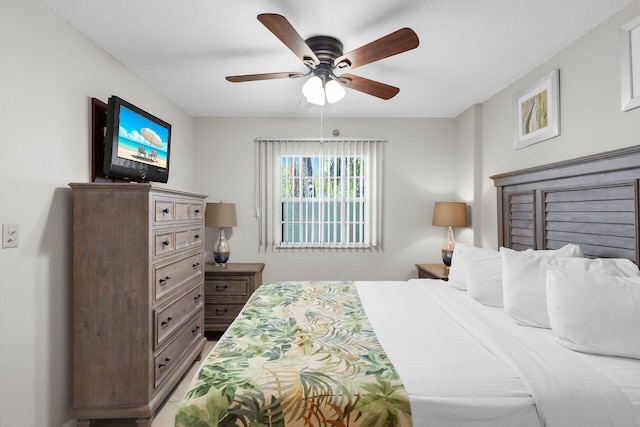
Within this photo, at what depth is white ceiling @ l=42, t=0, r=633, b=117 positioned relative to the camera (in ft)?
6.15

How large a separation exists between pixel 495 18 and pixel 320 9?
106 centimetres

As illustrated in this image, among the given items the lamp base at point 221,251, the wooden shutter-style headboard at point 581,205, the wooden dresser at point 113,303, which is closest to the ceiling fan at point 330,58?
the wooden dresser at point 113,303

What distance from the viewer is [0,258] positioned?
161 centimetres

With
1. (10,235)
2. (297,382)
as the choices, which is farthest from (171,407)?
(297,382)

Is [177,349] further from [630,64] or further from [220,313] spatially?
[630,64]

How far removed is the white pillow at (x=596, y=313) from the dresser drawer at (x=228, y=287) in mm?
2776

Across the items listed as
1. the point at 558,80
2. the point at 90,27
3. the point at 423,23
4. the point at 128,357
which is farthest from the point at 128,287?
the point at 558,80

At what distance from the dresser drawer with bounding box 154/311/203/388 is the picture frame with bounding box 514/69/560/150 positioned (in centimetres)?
320

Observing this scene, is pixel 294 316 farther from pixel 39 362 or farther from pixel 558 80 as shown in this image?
pixel 558 80

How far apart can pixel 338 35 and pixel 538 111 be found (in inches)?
67.7

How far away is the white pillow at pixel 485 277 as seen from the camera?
2.14 meters

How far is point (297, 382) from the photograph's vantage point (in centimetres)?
122

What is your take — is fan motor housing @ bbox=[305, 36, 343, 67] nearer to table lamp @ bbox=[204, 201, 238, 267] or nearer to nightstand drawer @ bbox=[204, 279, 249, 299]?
table lamp @ bbox=[204, 201, 238, 267]

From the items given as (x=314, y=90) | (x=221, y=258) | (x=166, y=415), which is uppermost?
(x=314, y=90)
